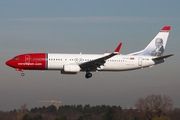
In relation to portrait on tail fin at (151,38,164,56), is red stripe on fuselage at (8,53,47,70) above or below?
below

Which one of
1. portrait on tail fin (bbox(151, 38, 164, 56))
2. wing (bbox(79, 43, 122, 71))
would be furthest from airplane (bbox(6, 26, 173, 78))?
portrait on tail fin (bbox(151, 38, 164, 56))

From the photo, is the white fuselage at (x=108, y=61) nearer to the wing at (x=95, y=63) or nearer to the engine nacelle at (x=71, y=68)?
the engine nacelle at (x=71, y=68)

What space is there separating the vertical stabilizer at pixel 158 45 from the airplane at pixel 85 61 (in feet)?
1.00

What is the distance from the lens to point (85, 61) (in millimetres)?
71250

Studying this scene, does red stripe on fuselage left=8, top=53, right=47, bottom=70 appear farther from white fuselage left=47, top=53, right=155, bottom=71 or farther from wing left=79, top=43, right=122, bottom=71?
wing left=79, top=43, right=122, bottom=71

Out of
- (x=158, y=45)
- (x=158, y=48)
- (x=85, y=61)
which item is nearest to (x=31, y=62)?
(x=85, y=61)

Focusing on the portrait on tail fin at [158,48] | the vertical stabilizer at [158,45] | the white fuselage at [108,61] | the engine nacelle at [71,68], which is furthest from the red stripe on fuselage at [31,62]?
the portrait on tail fin at [158,48]

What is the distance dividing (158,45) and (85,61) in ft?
49.5

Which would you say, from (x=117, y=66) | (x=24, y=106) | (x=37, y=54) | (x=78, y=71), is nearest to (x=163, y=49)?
(x=117, y=66)

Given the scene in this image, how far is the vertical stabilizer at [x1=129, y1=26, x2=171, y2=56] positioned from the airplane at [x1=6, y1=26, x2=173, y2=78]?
305mm

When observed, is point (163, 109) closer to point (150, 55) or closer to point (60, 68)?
point (150, 55)

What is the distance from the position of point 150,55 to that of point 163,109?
30.2 m

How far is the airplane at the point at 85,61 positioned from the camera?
69.1 meters

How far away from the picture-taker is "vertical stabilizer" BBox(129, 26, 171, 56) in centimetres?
7769
